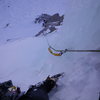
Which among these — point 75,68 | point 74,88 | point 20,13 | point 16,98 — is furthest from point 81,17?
point 20,13

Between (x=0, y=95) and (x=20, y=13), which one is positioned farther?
(x=20, y=13)

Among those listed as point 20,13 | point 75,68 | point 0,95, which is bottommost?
point 20,13

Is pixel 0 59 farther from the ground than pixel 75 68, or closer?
closer

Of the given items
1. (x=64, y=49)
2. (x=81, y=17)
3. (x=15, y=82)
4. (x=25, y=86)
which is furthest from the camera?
(x=15, y=82)

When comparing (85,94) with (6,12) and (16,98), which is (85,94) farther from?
(6,12)

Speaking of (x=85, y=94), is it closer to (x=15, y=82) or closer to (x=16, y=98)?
(x=16, y=98)

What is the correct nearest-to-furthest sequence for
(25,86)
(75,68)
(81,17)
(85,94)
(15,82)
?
1. (85,94)
2. (75,68)
3. (81,17)
4. (25,86)
5. (15,82)
